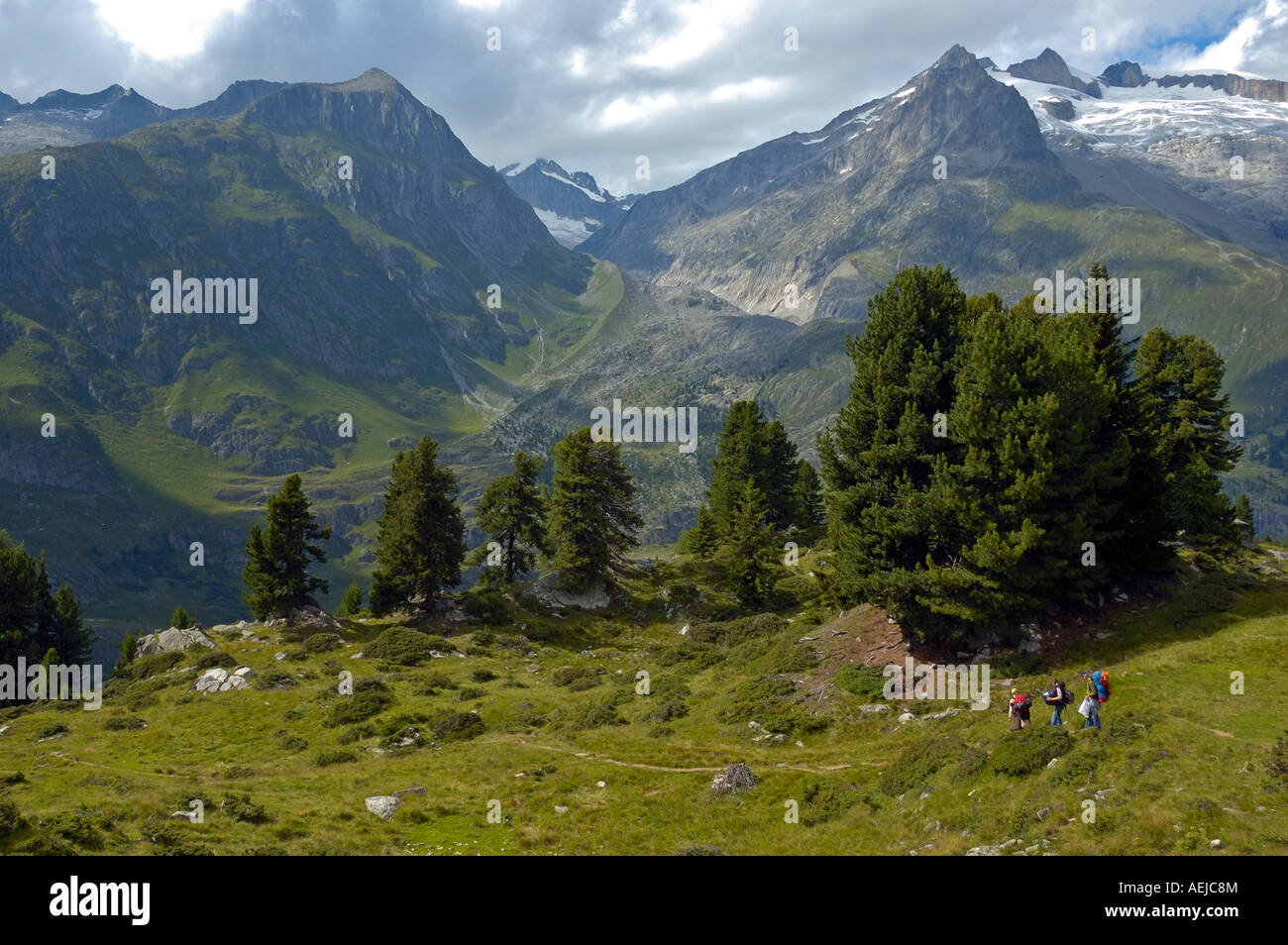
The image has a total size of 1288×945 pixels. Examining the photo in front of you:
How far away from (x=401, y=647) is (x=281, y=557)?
1551 cm

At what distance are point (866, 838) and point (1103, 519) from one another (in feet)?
75.4

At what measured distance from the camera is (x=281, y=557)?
6431 cm

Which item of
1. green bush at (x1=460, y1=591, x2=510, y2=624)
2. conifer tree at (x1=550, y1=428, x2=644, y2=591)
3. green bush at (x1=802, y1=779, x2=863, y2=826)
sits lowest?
green bush at (x1=460, y1=591, x2=510, y2=624)

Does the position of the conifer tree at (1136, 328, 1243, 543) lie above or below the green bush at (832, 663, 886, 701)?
above

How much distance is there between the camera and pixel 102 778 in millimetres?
30172

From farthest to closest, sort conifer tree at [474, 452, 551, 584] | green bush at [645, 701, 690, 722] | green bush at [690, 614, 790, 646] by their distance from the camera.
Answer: conifer tree at [474, 452, 551, 584]
green bush at [690, 614, 790, 646]
green bush at [645, 701, 690, 722]

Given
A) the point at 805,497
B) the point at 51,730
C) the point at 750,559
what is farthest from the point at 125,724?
the point at 805,497

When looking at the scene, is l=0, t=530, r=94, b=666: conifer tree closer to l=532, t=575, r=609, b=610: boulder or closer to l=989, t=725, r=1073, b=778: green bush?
l=532, t=575, r=609, b=610: boulder

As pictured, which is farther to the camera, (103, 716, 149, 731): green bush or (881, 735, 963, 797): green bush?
(103, 716, 149, 731): green bush

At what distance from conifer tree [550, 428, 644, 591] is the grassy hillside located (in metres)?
17.5

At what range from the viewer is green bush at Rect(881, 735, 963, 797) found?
2603 centimetres

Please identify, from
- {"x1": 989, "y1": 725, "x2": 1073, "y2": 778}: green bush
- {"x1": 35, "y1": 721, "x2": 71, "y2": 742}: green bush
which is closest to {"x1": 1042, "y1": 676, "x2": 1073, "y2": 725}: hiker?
{"x1": 989, "y1": 725, "x2": 1073, "y2": 778}: green bush
